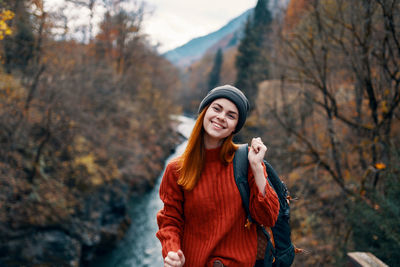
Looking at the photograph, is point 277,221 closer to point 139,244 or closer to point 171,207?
point 171,207

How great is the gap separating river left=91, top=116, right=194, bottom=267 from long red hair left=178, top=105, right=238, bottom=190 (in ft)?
32.2

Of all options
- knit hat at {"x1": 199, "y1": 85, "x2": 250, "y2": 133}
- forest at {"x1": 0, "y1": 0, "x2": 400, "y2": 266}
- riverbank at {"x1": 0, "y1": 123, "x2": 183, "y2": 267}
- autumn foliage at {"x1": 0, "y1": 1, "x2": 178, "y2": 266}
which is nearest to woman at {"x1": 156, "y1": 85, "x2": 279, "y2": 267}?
knit hat at {"x1": 199, "y1": 85, "x2": 250, "y2": 133}

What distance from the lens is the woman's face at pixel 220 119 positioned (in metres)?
1.78

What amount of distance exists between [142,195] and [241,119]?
15.1 meters

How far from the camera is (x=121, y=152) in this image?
15.5 m

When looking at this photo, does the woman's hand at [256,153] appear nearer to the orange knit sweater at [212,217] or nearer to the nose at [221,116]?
the orange knit sweater at [212,217]

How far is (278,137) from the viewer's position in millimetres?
12125

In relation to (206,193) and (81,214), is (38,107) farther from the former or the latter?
(206,193)

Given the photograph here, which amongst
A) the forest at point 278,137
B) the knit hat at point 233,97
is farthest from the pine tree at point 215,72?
the knit hat at point 233,97

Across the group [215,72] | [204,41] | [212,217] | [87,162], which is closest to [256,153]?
[212,217]

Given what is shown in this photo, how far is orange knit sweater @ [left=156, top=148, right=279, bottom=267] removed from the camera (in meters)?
1.66

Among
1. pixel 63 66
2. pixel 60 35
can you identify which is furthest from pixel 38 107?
pixel 60 35

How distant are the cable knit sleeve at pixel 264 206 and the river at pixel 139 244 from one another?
32.3ft

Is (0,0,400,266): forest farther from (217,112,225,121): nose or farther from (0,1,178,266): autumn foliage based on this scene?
(217,112,225,121): nose
